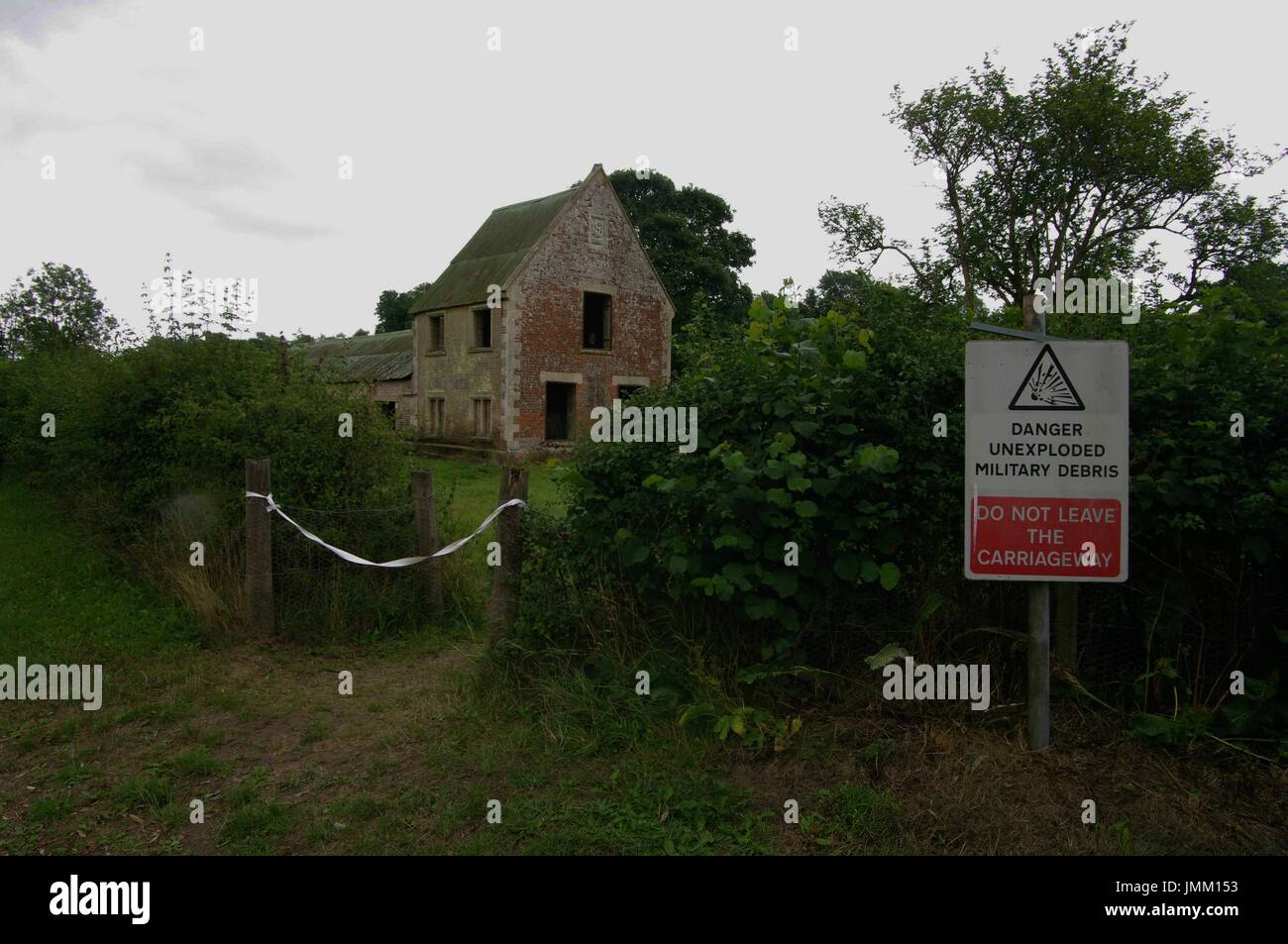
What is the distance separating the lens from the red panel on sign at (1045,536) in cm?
464

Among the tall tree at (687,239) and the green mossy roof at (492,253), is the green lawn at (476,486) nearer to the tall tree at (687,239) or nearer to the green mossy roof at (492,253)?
the green mossy roof at (492,253)

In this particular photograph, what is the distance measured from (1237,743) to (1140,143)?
1094 inches

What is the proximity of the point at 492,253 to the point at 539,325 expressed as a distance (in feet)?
13.9

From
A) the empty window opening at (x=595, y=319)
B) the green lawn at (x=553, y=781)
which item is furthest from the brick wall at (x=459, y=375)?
the green lawn at (x=553, y=781)

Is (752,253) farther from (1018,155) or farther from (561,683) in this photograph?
(561,683)

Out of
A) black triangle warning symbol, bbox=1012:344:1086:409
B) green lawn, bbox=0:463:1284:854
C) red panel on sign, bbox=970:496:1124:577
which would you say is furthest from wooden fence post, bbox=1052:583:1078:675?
black triangle warning symbol, bbox=1012:344:1086:409

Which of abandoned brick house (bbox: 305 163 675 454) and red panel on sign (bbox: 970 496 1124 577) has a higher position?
abandoned brick house (bbox: 305 163 675 454)

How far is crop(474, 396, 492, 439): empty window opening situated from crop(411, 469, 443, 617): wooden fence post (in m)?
22.2

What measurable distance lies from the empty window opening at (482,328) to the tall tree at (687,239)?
14771 mm

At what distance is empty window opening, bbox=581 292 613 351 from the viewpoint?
107 feet

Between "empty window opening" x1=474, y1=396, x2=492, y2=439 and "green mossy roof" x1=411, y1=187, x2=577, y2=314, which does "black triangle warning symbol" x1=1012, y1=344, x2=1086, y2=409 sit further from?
"empty window opening" x1=474, y1=396, x2=492, y2=439

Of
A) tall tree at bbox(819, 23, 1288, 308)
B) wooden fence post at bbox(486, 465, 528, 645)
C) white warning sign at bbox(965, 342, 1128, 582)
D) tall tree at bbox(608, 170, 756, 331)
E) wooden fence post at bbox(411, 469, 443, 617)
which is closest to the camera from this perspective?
white warning sign at bbox(965, 342, 1128, 582)

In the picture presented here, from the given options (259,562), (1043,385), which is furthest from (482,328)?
(1043,385)
